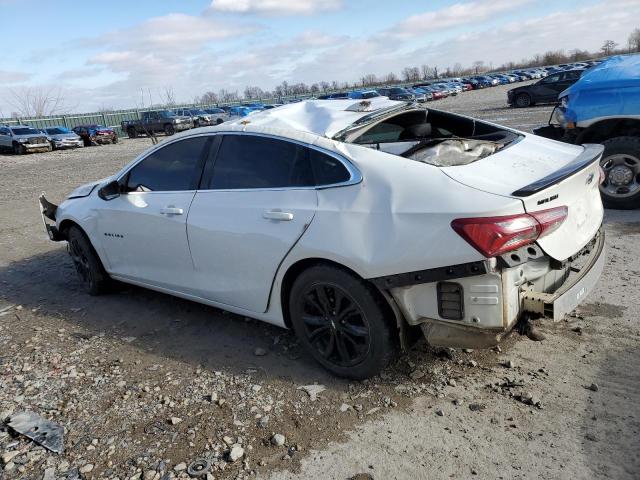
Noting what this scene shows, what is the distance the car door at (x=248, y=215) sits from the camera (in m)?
3.27

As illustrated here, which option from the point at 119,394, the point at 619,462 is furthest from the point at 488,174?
the point at 119,394

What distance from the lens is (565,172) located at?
9.79ft

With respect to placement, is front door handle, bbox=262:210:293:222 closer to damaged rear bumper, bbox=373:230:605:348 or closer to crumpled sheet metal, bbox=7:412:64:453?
damaged rear bumper, bbox=373:230:605:348

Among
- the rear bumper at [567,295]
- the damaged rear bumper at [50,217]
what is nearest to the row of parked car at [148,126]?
the damaged rear bumper at [50,217]

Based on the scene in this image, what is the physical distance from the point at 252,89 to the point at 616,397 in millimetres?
115855

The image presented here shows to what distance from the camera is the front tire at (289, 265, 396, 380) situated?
2992mm

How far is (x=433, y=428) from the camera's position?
2.79m

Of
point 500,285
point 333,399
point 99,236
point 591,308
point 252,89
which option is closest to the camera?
Answer: point 500,285

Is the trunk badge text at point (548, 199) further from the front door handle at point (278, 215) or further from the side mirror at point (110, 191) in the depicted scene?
the side mirror at point (110, 191)

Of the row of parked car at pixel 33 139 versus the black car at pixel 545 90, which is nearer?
the row of parked car at pixel 33 139

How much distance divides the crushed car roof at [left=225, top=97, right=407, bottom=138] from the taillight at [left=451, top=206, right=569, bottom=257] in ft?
3.87

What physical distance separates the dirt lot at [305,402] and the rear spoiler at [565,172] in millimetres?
1194

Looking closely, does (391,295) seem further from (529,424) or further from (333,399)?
(529,424)

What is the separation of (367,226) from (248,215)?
3.07 feet
